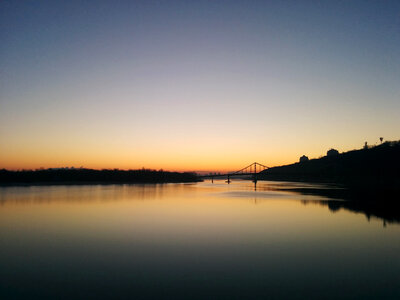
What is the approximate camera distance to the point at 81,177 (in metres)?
110

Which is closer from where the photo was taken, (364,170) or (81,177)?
(364,170)

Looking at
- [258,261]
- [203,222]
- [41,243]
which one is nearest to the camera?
[258,261]

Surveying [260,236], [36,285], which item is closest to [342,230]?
[260,236]

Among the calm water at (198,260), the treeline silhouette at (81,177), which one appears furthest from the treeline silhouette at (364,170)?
the calm water at (198,260)

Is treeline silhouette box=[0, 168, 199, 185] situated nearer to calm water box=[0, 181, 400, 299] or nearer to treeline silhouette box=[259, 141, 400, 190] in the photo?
treeline silhouette box=[259, 141, 400, 190]

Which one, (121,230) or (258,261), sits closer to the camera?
(258,261)

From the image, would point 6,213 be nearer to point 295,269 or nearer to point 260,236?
point 260,236

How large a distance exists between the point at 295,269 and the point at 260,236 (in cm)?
613

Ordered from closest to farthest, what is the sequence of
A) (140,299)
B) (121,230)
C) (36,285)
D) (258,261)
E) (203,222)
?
(140,299) < (36,285) < (258,261) < (121,230) < (203,222)

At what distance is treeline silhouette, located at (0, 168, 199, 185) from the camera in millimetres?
91500

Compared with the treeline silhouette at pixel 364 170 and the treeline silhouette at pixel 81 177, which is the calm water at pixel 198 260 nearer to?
the treeline silhouette at pixel 364 170

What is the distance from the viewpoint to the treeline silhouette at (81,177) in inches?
3602

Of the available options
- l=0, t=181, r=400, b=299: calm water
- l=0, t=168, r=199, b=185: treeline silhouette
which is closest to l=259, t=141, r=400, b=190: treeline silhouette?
l=0, t=168, r=199, b=185: treeline silhouette

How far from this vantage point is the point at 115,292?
8.36m
